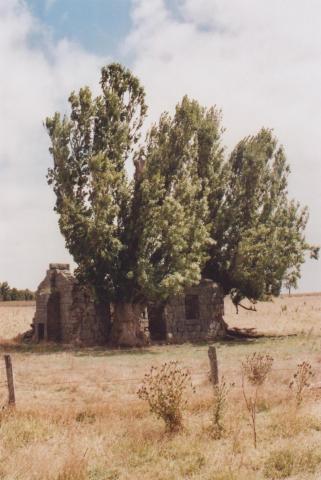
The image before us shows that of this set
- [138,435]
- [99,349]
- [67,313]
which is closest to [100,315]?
[67,313]

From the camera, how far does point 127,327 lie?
2678 cm

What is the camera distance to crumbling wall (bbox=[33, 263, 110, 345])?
27.5 meters

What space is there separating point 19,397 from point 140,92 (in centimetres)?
1898

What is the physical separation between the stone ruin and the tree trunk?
1.28 metres

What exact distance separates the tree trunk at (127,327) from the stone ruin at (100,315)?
128cm

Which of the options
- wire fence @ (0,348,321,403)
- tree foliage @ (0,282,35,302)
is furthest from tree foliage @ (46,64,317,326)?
tree foliage @ (0,282,35,302)

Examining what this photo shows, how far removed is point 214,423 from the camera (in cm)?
894

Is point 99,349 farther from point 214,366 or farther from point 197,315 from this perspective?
point 214,366

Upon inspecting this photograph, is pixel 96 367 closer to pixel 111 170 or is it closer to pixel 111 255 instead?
pixel 111 255

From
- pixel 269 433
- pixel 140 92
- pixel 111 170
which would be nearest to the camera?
pixel 269 433

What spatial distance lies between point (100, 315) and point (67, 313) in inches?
80.3

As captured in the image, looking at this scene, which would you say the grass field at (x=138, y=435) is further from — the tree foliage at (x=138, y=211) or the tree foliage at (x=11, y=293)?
the tree foliage at (x=11, y=293)

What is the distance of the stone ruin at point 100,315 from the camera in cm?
2767

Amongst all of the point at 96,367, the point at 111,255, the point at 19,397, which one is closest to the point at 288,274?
the point at 111,255
